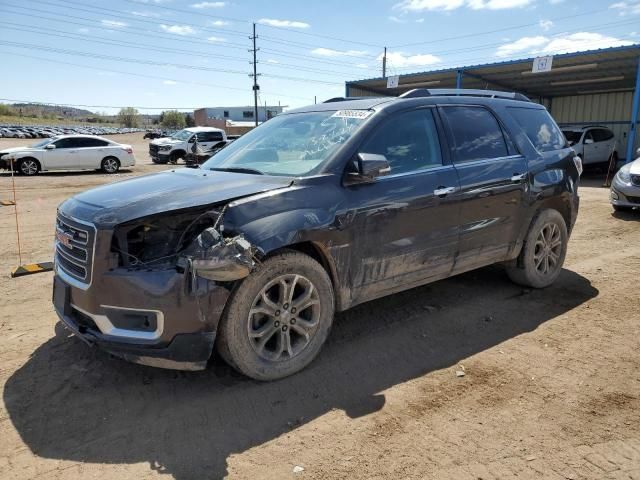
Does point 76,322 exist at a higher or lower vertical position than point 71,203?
lower

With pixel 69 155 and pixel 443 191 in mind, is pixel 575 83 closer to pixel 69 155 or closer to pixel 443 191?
pixel 69 155

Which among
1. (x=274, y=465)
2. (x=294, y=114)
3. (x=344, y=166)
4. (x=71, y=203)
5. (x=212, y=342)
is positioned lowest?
(x=274, y=465)

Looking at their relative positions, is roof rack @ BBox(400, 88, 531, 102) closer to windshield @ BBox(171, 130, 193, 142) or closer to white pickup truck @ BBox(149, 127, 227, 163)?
white pickup truck @ BBox(149, 127, 227, 163)

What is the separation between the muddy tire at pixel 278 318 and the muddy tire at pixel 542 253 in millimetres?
2540

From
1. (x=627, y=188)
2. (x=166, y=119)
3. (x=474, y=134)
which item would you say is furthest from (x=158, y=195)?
(x=166, y=119)

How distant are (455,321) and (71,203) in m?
3.23

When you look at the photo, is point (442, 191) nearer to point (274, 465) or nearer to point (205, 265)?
point (205, 265)

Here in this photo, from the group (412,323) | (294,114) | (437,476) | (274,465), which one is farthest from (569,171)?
(274,465)

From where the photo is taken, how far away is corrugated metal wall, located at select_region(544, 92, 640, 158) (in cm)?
2417

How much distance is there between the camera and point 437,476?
8.28ft

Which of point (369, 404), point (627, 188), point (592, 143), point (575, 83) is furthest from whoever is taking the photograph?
point (575, 83)

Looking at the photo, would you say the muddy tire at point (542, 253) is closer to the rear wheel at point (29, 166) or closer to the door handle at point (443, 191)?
the door handle at point (443, 191)

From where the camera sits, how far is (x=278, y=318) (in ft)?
11.0

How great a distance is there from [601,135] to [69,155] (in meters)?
20.5
